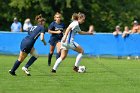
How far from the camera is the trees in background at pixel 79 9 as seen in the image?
37.1 metres

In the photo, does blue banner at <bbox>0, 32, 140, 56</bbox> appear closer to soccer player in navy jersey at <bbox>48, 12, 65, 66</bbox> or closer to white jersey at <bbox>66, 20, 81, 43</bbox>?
soccer player in navy jersey at <bbox>48, 12, 65, 66</bbox>

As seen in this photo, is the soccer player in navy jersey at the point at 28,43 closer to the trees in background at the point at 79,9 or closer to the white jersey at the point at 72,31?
the white jersey at the point at 72,31

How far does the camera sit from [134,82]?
14812mm

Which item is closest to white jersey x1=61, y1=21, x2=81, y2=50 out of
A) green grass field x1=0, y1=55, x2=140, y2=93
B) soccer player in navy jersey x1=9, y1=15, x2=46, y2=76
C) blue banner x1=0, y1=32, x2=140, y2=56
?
green grass field x1=0, y1=55, x2=140, y2=93

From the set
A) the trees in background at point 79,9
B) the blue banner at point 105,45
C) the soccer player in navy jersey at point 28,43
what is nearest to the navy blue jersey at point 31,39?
the soccer player in navy jersey at point 28,43

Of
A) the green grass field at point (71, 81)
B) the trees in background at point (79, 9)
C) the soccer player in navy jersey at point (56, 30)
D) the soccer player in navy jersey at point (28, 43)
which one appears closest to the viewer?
the green grass field at point (71, 81)

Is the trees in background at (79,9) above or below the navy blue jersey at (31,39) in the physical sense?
below

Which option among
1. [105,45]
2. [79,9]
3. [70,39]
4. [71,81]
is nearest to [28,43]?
[70,39]

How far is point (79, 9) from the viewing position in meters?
38.2

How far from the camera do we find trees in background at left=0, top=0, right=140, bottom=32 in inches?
1460

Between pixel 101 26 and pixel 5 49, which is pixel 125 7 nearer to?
pixel 101 26

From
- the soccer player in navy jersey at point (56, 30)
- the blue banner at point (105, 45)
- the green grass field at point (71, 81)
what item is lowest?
the blue banner at point (105, 45)

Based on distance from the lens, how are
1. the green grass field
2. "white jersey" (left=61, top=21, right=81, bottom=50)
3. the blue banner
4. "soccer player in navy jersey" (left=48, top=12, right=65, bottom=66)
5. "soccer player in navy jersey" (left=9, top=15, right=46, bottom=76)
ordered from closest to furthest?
the green grass field < "soccer player in navy jersey" (left=9, top=15, right=46, bottom=76) < "white jersey" (left=61, top=21, right=81, bottom=50) < "soccer player in navy jersey" (left=48, top=12, right=65, bottom=66) < the blue banner

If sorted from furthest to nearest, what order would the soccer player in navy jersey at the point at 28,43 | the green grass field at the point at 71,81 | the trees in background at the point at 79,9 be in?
the trees in background at the point at 79,9 → the soccer player in navy jersey at the point at 28,43 → the green grass field at the point at 71,81
